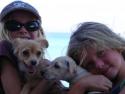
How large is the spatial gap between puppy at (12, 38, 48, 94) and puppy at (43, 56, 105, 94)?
119mm

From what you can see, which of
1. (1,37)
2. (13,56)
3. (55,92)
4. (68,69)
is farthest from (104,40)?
(1,37)

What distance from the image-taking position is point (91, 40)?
2910 millimetres

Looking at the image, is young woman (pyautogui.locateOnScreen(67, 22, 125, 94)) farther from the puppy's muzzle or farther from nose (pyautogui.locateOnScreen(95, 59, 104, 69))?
the puppy's muzzle

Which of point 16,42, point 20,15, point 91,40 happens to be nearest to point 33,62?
point 16,42

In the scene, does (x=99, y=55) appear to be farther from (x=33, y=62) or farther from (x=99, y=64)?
(x=33, y=62)

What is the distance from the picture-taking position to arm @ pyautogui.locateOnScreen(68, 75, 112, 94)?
2.76 m

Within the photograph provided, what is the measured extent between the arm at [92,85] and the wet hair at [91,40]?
232 millimetres

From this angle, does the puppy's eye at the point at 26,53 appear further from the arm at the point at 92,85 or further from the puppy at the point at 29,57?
the arm at the point at 92,85

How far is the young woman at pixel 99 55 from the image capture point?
2.78 meters

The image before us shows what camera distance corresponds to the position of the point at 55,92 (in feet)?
9.98

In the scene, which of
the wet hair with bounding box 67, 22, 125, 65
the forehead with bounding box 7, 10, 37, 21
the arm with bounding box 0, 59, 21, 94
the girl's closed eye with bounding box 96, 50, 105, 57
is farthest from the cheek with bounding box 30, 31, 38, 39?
the girl's closed eye with bounding box 96, 50, 105, 57

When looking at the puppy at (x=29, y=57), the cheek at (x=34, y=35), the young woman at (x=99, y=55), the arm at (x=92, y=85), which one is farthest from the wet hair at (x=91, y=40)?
the cheek at (x=34, y=35)

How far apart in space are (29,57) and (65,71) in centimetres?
39

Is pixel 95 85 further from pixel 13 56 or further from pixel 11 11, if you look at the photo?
pixel 11 11
